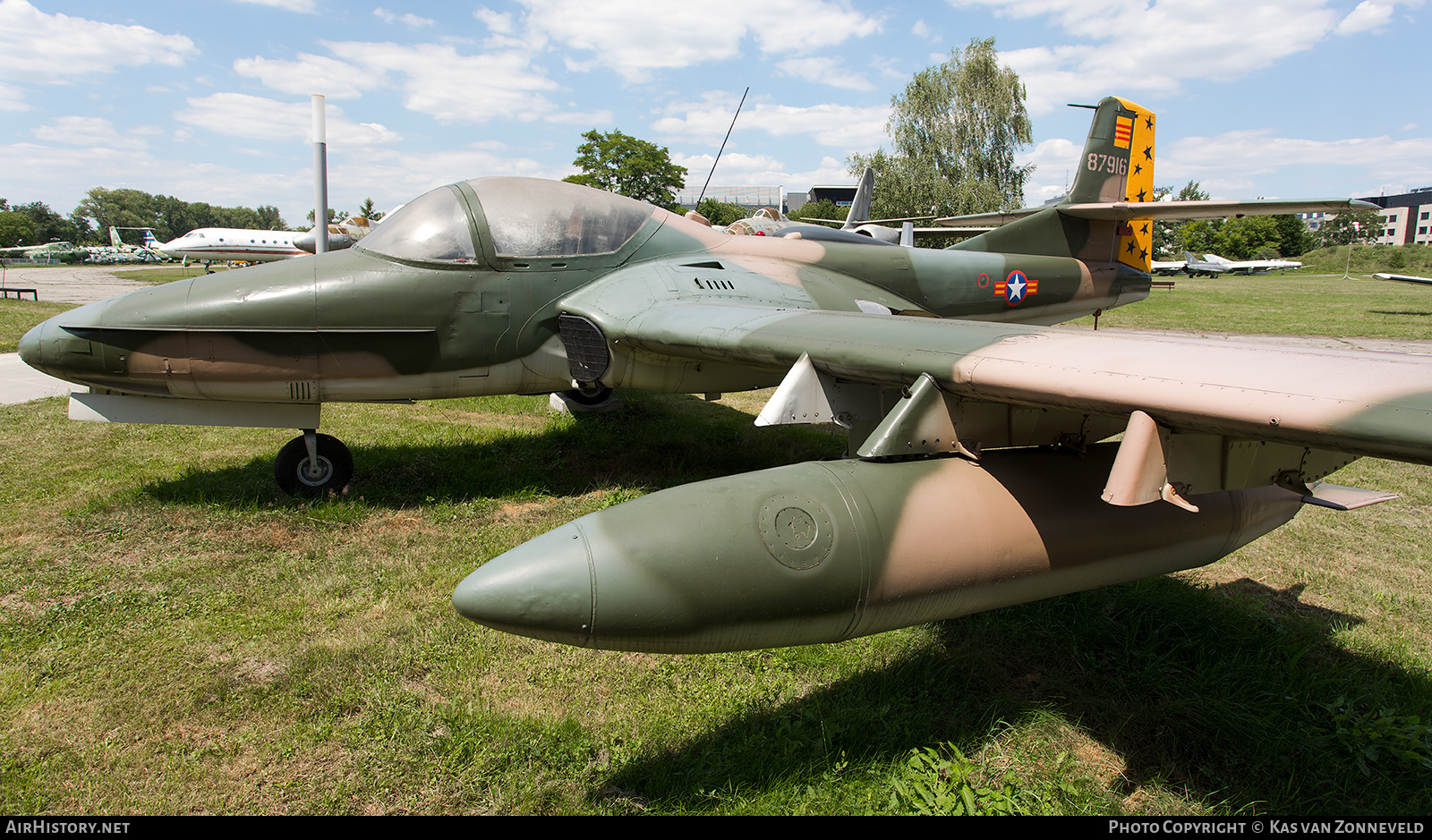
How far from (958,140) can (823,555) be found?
1675 inches

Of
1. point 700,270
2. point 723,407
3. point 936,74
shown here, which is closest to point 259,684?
point 700,270

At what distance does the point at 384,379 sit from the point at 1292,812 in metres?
5.55

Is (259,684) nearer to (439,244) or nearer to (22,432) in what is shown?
(439,244)

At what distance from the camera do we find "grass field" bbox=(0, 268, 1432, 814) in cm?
270

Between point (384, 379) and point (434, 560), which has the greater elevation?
point (384, 379)

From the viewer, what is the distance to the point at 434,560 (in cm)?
449

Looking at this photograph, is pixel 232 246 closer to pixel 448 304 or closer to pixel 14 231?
pixel 448 304

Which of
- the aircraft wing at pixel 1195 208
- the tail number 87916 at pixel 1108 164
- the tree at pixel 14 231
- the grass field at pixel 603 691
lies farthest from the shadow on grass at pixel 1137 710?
the tree at pixel 14 231

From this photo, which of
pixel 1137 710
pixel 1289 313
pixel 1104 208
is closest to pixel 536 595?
pixel 1137 710

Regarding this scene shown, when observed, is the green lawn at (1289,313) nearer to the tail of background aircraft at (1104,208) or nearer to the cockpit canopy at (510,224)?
the tail of background aircraft at (1104,208)

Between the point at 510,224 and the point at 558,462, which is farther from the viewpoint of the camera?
the point at 558,462


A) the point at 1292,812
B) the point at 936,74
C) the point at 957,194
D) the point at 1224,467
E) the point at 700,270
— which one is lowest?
the point at 1292,812

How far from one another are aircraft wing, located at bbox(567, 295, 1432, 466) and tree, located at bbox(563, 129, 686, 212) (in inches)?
1706

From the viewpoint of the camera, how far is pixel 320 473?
5535 mm
